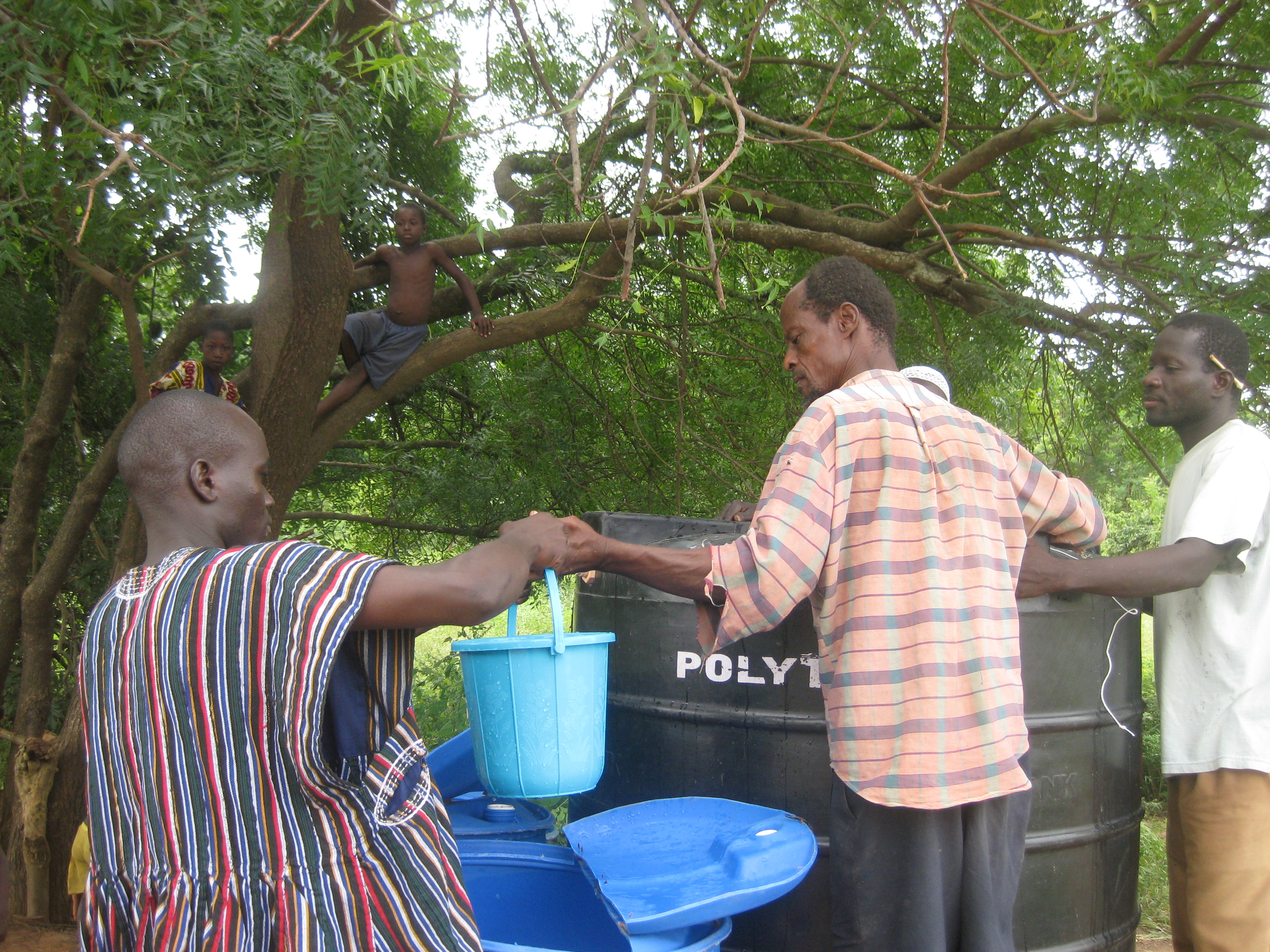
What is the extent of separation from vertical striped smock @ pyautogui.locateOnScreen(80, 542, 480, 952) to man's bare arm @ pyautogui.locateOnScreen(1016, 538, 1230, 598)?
4.44 feet

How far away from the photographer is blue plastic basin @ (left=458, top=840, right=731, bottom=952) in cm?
214

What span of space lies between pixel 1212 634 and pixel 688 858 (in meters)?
1.40

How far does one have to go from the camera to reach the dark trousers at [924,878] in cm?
172

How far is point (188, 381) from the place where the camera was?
4.13 m

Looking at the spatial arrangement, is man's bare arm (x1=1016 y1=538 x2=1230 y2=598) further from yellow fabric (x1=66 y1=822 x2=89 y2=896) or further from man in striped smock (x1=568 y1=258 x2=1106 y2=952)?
yellow fabric (x1=66 y1=822 x2=89 y2=896)

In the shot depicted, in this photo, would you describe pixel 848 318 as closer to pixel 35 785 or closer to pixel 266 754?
pixel 266 754

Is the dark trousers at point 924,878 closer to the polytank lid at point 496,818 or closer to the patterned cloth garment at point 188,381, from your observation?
the polytank lid at point 496,818

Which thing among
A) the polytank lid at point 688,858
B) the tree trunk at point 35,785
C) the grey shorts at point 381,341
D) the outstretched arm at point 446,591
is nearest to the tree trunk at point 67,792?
the tree trunk at point 35,785

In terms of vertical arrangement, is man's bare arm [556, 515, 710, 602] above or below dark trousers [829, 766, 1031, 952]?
above

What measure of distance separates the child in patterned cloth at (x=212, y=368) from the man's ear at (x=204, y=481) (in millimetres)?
2819

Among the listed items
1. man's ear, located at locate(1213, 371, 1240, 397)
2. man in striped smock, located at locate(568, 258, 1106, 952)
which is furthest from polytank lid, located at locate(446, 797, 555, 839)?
man's ear, located at locate(1213, 371, 1240, 397)

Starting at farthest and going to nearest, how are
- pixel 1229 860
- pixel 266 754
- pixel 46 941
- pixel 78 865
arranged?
pixel 46 941, pixel 78 865, pixel 1229 860, pixel 266 754

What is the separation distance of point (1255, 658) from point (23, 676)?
4.87 m

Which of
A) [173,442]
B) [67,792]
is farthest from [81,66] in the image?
[67,792]
